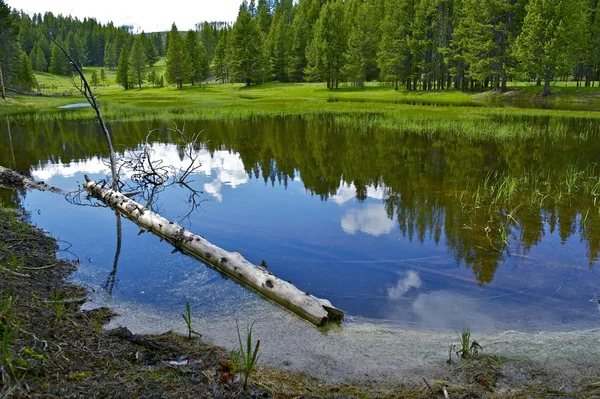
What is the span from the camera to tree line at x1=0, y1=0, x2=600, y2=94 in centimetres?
4853

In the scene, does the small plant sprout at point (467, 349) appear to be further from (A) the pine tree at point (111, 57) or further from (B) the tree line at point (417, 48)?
(A) the pine tree at point (111, 57)

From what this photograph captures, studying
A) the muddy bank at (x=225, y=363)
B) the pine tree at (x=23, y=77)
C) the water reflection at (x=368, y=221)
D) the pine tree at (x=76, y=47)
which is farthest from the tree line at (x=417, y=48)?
the pine tree at (x=76, y=47)

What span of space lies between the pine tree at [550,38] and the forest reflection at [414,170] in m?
19.8

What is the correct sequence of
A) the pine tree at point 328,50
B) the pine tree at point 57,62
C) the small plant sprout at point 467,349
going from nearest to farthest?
the small plant sprout at point 467,349, the pine tree at point 328,50, the pine tree at point 57,62

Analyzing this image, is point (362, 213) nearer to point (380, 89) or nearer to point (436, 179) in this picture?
point (436, 179)

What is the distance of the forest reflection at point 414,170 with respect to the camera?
421 inches

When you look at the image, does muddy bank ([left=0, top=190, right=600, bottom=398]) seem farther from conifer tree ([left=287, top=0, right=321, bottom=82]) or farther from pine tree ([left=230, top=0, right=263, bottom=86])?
conifer tree ([left=287, top=0, right=321, bottom=82])

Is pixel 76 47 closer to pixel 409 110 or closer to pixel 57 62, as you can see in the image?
pixel 57 62

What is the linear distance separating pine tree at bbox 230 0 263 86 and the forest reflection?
49476mm

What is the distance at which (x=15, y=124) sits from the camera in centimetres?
3284

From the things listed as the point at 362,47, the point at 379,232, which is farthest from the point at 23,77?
the point at 379,232

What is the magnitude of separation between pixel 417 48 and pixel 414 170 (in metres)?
48.8

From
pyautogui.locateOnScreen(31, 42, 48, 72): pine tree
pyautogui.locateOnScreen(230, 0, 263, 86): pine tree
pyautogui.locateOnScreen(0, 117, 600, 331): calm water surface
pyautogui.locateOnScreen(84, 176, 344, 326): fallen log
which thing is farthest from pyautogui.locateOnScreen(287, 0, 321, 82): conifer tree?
pyautogui.locateOnScreen(84, 176, 344, 326): fallen log

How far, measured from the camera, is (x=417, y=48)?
2386 inches
